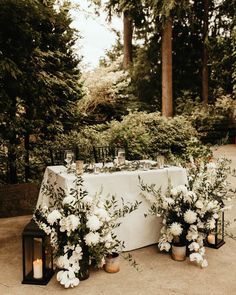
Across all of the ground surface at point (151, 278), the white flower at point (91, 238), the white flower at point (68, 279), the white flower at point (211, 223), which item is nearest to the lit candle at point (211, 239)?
the ground surface at point (151, 278)

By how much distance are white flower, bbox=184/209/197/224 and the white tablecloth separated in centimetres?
51

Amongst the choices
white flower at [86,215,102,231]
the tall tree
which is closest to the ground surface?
white flower at [86,215,102,231]

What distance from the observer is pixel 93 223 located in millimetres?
3029

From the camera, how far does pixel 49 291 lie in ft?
9.88

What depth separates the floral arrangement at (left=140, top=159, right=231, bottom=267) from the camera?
138 inches

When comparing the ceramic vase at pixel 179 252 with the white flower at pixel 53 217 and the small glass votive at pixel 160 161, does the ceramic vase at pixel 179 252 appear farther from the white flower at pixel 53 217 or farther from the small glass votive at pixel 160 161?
the white flower at pixel 53 217

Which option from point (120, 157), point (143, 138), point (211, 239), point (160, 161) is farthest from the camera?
point (143, 138)

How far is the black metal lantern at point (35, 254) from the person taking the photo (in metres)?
3.11

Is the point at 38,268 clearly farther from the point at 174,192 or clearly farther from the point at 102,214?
the point at 174,192

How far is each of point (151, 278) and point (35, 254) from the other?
1062mm

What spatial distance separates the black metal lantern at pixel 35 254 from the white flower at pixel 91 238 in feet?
1.22

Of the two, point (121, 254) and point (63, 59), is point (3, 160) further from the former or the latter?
point (63, 59)

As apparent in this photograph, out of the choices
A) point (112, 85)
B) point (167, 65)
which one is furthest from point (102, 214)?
point (167, 65)

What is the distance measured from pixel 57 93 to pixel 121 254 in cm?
388
